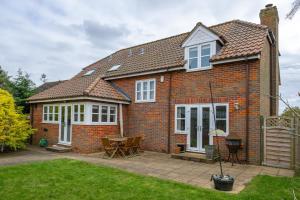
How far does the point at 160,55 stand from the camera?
15031 millimetres

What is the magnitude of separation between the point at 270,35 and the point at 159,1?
636 centimetres

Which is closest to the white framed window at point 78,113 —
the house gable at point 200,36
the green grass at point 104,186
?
the green grass at point 104,186

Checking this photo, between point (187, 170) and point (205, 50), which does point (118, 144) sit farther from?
point (205, 50)

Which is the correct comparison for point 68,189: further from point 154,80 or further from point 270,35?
point 270,35

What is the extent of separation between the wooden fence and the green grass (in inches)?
73.1

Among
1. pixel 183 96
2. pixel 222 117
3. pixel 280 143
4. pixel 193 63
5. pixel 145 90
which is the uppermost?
pixel 193 63

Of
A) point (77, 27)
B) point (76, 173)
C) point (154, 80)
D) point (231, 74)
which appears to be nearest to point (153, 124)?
point (154, 80)

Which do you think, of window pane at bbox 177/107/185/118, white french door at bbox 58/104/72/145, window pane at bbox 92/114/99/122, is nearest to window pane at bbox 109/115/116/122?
window pane at bbox 92/114/99/122

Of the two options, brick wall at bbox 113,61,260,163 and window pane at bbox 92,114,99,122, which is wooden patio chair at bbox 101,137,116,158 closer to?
window pane at bbox 92,114,99,122

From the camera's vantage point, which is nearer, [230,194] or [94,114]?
[230,194]

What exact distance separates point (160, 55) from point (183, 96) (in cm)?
Answer: 388

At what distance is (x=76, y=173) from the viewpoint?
312 inches

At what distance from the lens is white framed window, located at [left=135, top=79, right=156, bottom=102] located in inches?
542

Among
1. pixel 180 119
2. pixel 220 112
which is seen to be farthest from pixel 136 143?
pixel 220 112
